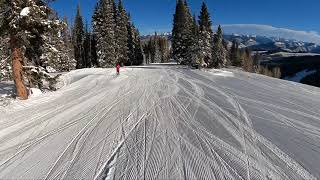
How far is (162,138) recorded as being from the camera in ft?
31.6

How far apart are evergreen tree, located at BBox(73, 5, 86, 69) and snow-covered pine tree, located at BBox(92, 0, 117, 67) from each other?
20.7 m

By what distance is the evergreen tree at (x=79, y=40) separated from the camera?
3135 inches

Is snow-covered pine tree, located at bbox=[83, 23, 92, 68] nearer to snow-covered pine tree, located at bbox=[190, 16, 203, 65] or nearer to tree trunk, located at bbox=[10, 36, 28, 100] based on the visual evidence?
snow-covered pine tree, located at bbox=[190, 16, 203, 65]

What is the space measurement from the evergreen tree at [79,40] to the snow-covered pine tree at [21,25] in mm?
61488

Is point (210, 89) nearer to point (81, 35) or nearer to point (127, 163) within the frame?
point (127, 163)

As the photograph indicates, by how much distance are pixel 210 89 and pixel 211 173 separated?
41.7 ft

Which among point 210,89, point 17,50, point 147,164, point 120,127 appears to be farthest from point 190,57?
point 147,164

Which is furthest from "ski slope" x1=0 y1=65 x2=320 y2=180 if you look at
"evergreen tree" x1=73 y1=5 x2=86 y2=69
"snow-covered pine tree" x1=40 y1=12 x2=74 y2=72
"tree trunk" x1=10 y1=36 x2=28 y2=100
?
"evergreen tree" x1=73 y1=5 x2=86 y2=69

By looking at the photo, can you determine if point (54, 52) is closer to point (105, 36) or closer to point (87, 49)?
point (105, 36)

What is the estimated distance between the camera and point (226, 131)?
10242 millimetres

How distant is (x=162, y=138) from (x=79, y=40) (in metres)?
74.0

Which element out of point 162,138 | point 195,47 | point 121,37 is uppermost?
point 121,37

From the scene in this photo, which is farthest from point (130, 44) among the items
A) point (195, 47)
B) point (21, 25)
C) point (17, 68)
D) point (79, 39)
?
point (21, 25)

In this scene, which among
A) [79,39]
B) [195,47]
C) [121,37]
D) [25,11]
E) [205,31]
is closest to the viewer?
[25,11]
